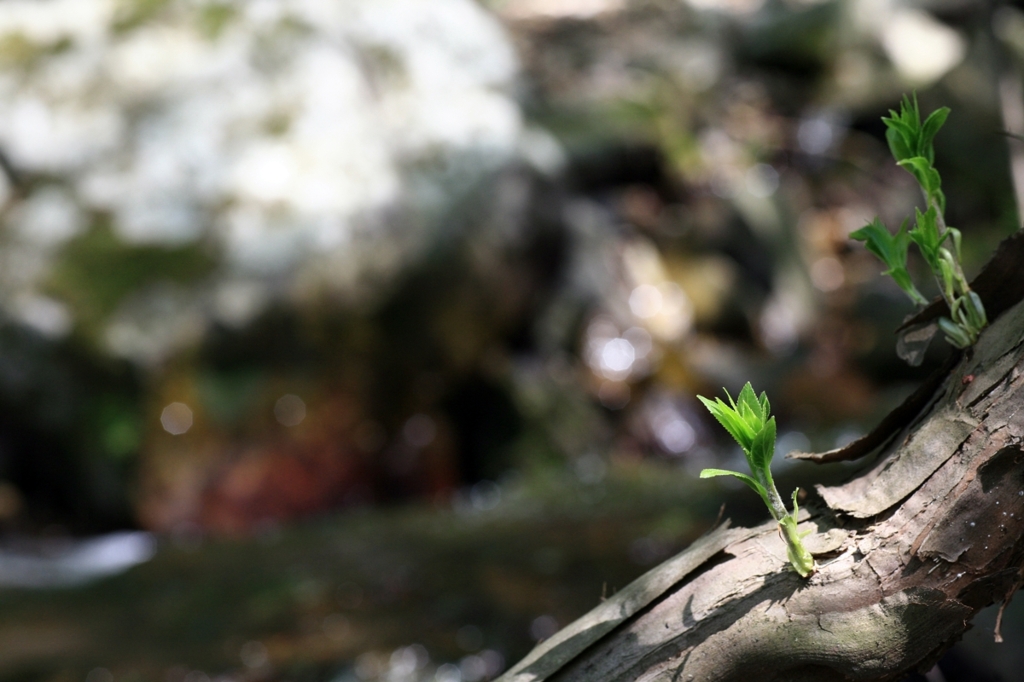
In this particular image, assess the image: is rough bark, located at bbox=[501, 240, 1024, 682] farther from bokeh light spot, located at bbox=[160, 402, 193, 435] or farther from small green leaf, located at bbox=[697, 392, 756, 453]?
bokeh light spot, located at bbox=[160, 402, 193, 435]

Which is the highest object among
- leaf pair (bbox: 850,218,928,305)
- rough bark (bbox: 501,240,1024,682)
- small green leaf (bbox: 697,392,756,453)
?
leaf pair (bbox: 850,218,928,305)

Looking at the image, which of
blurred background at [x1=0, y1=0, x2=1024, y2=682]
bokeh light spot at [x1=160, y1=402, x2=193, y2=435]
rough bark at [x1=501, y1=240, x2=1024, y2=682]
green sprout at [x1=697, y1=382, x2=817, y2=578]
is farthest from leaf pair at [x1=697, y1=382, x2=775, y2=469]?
bokeh light spot at [x1=160, y1=402, x2=193, y2=435]

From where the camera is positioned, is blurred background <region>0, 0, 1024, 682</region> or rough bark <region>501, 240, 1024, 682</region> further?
blurred background <region>0, 0, 1024, 682</region>

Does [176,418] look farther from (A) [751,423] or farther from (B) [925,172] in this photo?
(B) [925,172]

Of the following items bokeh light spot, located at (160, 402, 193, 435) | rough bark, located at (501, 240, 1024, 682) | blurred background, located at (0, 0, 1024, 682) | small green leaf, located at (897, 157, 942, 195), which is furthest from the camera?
bokeh light spot, located at (160, 402, 193, 435)

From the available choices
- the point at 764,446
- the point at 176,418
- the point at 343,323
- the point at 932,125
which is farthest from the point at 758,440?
the point at 176,418

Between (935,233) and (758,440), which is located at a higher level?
(935,233)
